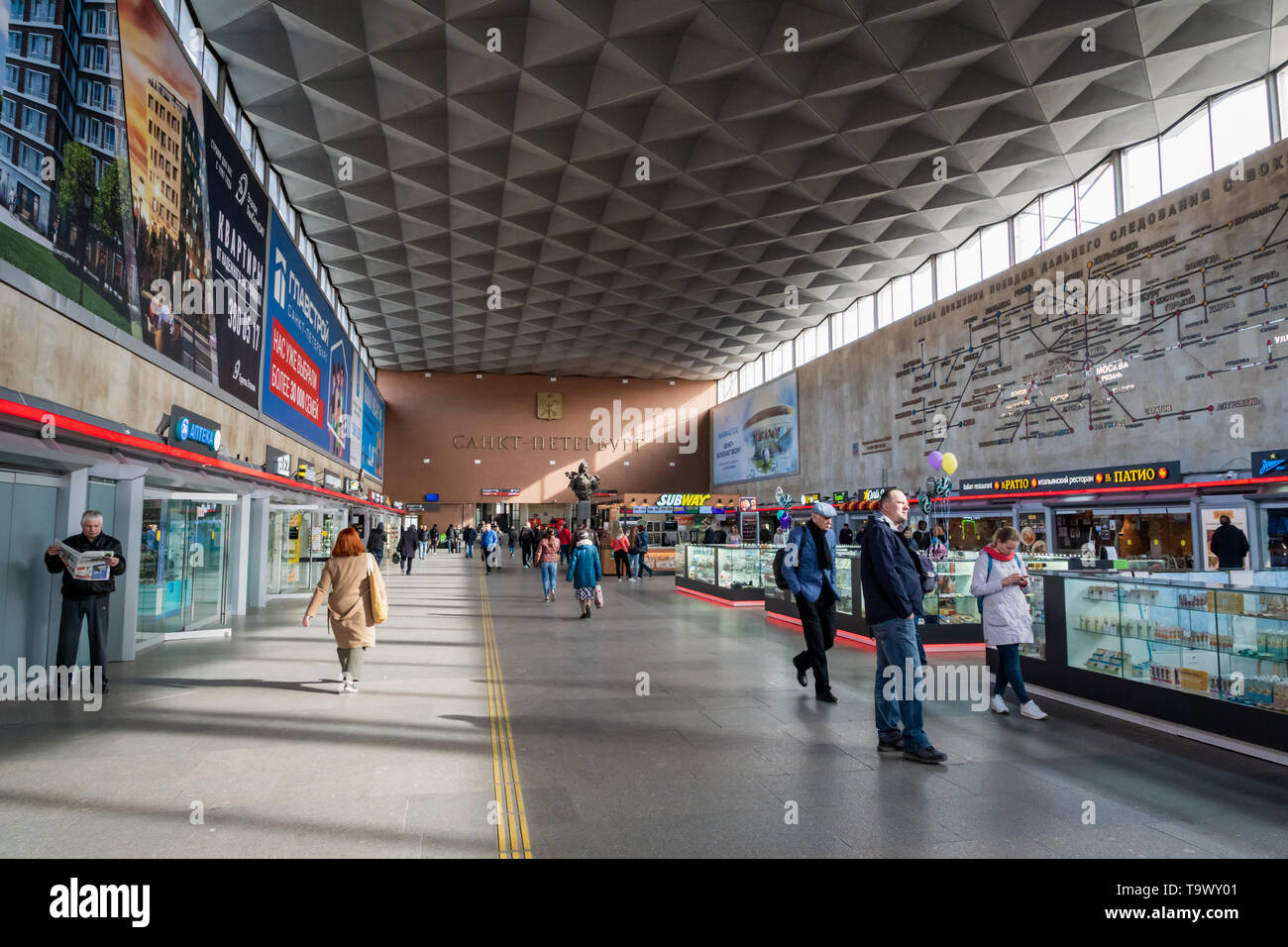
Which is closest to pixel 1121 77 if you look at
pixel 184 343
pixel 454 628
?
pixel 454 628

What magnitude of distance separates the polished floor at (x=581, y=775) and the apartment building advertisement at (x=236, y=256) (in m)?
6.71

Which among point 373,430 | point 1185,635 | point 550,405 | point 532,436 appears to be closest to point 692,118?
point 1185,635

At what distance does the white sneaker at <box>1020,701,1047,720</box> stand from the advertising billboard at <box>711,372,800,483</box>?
79.2 feet

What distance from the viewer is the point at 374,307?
88.7 ft

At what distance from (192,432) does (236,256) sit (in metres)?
4.44

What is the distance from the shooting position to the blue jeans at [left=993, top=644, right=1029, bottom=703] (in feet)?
17.3

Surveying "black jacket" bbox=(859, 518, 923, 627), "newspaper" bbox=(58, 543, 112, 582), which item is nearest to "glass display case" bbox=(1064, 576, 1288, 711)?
"black jacket" bbox=(859, 518, 923, 627)

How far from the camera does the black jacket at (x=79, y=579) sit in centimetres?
556

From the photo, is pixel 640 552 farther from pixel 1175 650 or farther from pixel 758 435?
pixel 758 435

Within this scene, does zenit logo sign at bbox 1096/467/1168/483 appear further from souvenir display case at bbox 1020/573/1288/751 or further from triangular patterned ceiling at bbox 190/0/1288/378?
souvenir display case at bbox 1020/573/1288/751

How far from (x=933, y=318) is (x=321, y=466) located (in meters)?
18.5

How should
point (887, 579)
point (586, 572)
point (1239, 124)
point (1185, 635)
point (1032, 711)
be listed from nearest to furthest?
point (887, 579), point (1185, 635), point (1032, 711), point (586, 572), point (1239, 124)

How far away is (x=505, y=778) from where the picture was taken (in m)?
3.83

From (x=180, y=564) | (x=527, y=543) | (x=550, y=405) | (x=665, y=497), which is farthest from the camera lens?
(x=550, y=405)
